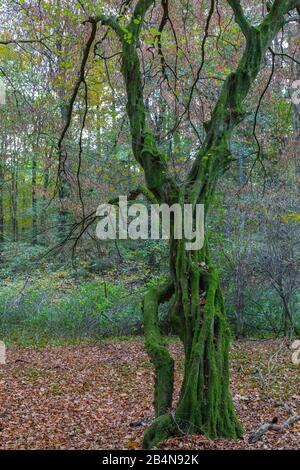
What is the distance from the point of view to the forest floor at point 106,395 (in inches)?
177

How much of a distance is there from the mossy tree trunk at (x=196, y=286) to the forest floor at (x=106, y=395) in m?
0.22

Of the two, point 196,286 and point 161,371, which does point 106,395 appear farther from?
point 196,286

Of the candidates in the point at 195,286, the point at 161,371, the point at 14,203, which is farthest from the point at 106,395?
the point at 14,203

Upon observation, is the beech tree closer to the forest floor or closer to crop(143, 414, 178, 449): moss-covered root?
crop(143, 414, 178, 449): moss-covered root

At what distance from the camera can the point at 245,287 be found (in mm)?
9547

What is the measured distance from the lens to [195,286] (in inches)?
155

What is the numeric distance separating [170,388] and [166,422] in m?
0.26

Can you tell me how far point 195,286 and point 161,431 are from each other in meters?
1.16

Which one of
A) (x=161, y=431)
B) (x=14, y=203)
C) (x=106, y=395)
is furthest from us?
(x=14, y=203)

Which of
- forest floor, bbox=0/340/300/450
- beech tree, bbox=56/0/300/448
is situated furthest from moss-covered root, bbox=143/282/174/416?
forest floor, bbox=0/340/300/450

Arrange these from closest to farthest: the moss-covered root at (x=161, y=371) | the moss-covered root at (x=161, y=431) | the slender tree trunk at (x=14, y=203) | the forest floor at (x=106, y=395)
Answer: the moss-covered root at (x=161, y=431) → the moss-covered root at (x=161, y=371) → the forest floor at (x=106, y=395) → the slender tree trunk at (x=14, y=203)

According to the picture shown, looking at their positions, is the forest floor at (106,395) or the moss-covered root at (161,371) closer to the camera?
the moss-covered root at (161,371)

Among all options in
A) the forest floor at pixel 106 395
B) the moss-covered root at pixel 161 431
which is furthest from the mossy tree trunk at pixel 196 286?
the forest floor at pixel 106 395

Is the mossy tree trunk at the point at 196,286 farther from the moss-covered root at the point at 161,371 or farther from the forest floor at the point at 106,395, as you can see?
the forest floor at the point at 106,395
